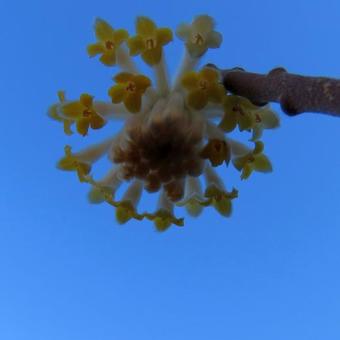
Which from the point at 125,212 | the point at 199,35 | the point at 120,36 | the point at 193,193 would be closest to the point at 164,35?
the point at 199,35

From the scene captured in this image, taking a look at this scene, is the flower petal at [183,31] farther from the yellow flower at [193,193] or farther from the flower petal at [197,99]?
the yellow flower at [193,193]

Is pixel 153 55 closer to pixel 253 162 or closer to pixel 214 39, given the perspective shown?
pixel 214 39

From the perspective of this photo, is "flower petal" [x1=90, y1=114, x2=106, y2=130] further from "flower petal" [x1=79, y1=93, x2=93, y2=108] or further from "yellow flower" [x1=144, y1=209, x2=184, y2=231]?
"yellow flower" [x1=144, y1=209, x2=184, y2=231]

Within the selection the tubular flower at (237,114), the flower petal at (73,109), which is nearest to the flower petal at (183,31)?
the tubular flower at (237,114)

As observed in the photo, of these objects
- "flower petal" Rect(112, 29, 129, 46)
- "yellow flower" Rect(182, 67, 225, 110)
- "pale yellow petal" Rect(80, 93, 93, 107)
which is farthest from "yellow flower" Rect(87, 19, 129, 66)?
"yellow flower" Rect(182, 67, 225, 110)

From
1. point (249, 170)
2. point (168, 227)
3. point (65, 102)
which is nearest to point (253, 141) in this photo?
point (249, 170)

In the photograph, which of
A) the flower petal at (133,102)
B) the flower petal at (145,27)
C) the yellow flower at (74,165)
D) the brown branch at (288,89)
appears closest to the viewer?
the brown branch at (288,89)
